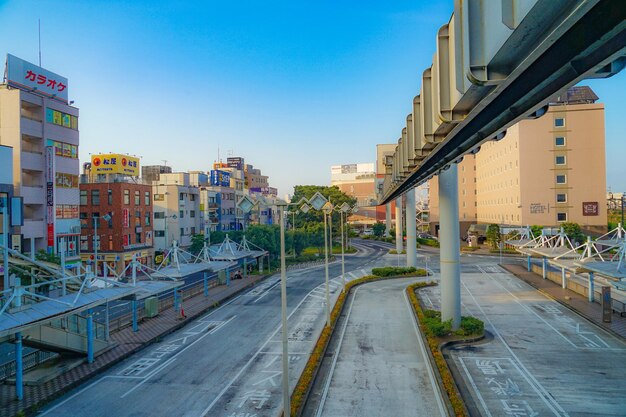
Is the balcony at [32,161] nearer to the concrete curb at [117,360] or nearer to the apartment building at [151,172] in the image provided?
the concrete curb at [117,360]

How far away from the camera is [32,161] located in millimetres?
40875

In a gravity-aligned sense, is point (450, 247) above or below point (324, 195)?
below

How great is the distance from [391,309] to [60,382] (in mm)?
21630

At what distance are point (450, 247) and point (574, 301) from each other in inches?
579

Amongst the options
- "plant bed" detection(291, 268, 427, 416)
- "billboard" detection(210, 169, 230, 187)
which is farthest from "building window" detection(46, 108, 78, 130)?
"billboard" detection(210, 169, 230, 187)

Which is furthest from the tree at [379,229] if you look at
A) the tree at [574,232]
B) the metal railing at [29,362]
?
the metal railing at [29,362]

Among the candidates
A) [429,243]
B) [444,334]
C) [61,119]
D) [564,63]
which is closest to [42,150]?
[61,119]

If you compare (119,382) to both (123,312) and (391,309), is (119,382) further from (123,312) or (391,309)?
(391,309)

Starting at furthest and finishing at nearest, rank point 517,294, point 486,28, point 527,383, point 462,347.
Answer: point 517,294 < point 462,347 < point 527,383 < point 486,28

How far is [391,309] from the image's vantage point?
108 feet

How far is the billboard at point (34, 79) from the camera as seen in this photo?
1549 inches

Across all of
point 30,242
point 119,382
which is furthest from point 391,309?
point 30,242

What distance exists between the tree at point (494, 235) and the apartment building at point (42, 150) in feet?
200

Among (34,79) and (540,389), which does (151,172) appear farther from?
(540,389)
